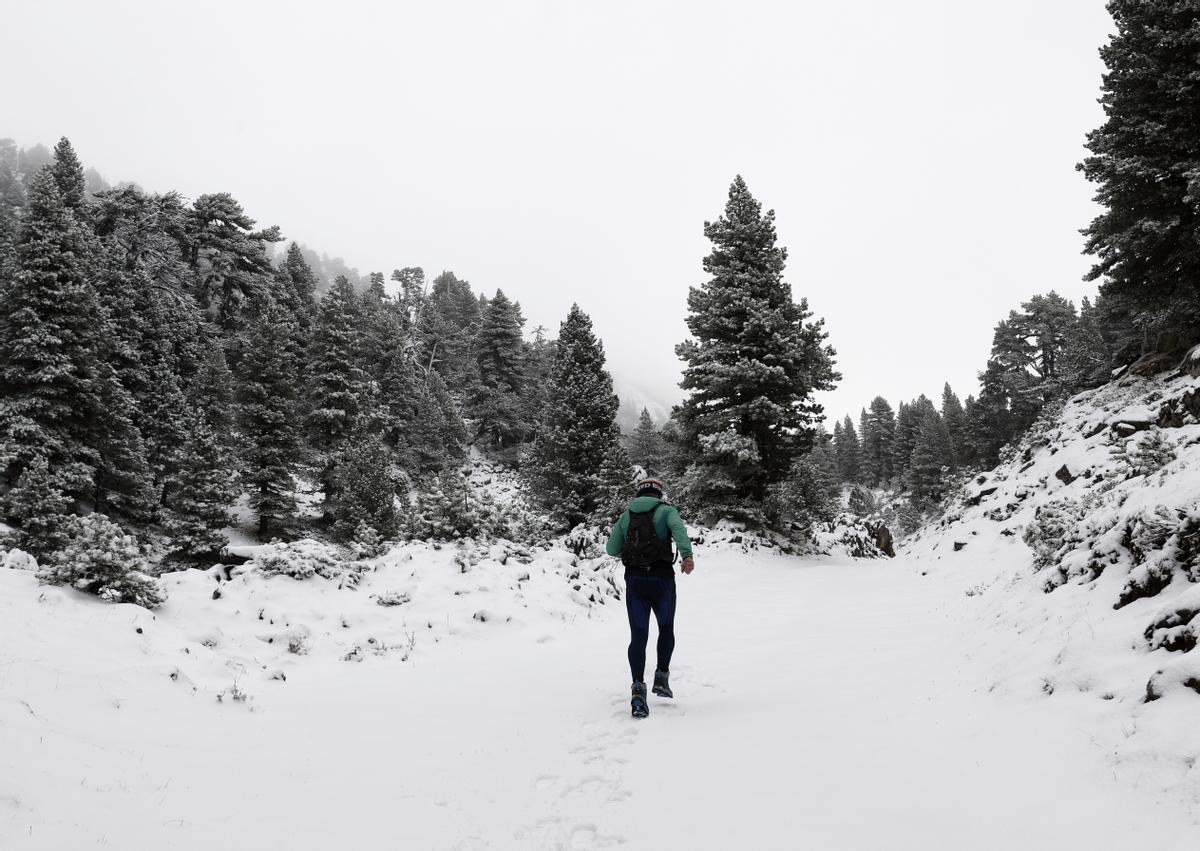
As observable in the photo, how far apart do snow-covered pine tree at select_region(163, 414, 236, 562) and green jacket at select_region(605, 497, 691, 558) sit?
2037 cm

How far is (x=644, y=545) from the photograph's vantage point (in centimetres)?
603

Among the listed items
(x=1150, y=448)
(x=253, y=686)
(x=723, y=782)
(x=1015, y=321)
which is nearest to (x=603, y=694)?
(x=723, y=782)

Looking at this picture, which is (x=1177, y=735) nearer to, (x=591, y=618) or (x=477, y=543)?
(x=591, y=618)

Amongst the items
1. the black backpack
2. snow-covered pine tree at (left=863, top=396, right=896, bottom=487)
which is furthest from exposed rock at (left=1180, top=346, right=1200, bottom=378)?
snow-covered pine tree at (left=863, top=396, right=896, bottom=487)

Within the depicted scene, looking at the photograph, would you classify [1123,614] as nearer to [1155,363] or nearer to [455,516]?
[455,516]

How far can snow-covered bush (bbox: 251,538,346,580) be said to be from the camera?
383 inches

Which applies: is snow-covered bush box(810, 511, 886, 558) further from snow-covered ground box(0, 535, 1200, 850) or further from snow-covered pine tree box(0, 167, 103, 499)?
snow-covered pine tree box(0, 167, 103, 499)

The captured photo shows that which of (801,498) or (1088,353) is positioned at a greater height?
(1088,353)

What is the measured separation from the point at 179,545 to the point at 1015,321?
54580mm

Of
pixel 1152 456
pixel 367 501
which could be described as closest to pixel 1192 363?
pixel 1152 456

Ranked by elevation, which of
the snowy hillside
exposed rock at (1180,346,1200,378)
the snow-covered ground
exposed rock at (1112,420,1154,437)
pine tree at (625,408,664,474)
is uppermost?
pine tree at (625,408,664,474)

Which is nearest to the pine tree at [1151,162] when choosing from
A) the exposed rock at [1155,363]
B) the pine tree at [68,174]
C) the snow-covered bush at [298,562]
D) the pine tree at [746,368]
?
the exposed rock at [1155,363]

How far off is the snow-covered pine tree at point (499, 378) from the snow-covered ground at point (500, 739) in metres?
37.6

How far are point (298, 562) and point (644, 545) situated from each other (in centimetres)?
682
